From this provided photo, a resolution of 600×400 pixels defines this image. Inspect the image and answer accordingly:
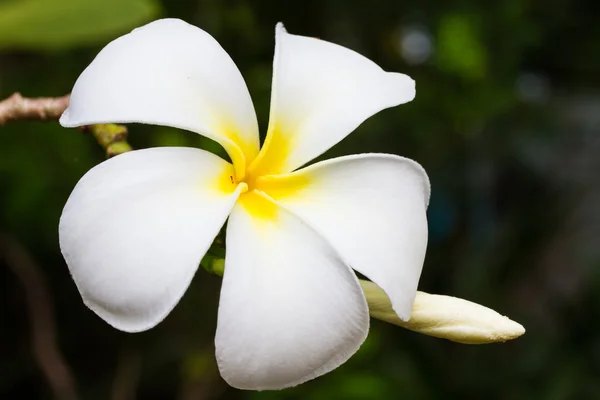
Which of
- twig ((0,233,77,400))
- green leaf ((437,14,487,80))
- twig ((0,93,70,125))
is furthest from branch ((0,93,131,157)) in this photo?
green leaf ((437,14,487,80))

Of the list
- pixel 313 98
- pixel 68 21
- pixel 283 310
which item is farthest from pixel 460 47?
pixel 283 310

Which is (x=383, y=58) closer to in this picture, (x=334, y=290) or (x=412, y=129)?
(x=412, y=129)

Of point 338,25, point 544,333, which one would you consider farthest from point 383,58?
point 544,333

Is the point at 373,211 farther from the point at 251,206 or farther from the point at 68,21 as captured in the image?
the point at 68,21

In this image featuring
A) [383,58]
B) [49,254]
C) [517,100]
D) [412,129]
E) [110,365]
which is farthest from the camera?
[517,100]

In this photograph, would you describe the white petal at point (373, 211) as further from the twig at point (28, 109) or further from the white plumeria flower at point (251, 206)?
the twig at point (28, 109)

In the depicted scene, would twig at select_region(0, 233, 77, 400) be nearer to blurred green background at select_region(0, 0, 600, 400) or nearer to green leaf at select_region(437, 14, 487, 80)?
blurred green background at select_region(0, 0, 600, 400)
